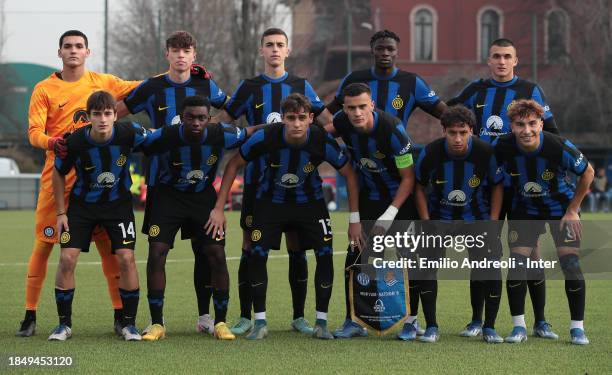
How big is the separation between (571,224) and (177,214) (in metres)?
2.63

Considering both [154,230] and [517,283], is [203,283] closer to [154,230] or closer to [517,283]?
[154,230]

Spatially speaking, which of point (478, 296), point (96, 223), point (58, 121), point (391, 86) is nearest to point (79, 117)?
point (58, 121)

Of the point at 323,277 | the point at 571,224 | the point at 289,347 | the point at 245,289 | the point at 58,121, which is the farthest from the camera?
the point at 245,289

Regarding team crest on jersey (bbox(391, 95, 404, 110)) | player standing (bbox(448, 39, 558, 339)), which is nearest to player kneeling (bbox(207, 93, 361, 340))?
team crest on jersey (bbox(391, 95, 404, 110))

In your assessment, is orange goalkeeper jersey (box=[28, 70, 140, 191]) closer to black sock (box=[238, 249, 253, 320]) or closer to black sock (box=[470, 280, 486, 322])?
black sock (box=[238, 249, 253, 320])

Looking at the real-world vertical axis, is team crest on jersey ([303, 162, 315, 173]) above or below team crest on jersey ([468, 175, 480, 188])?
above

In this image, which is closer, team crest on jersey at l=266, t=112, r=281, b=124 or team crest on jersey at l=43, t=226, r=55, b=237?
team crest on jersey at l=43, t=226, r=55, b=237

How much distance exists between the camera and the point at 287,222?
7547mm

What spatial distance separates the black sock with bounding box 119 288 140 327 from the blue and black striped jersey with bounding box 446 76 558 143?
271 centimetres

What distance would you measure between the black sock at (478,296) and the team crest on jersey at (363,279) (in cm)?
71

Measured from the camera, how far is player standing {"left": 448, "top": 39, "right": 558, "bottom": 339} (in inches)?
298

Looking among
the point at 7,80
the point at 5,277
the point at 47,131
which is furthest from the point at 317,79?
the point at 47,131

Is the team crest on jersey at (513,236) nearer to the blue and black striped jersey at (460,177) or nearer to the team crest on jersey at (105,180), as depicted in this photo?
the blue and black striped jersey at (460,177)

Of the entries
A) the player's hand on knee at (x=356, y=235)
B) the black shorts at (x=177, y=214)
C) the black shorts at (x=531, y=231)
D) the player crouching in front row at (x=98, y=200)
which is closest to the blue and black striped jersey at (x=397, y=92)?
the player's hand on knee at (x=356, y=235)
